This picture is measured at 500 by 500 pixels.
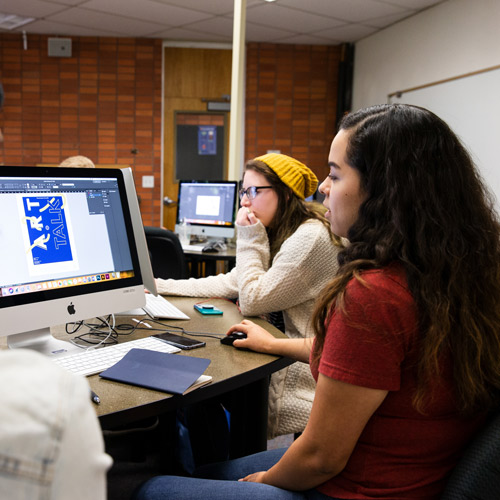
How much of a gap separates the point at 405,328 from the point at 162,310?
969 mm

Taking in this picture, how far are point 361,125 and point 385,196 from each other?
15 centimetres

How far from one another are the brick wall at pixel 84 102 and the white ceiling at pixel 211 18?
20 cm

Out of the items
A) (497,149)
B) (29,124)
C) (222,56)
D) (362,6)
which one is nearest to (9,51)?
(29,124)

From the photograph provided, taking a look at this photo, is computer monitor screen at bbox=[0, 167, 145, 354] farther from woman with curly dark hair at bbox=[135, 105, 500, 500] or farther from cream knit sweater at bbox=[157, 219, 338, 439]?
Answer: woman with curly dark hair at bbox=[135, 105, 500, 500]

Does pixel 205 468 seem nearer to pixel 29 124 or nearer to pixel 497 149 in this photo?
pixel 497 149

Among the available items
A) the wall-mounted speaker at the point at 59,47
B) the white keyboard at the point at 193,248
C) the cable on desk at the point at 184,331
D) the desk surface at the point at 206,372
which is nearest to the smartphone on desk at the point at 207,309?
the desk surface at the point at 206,372

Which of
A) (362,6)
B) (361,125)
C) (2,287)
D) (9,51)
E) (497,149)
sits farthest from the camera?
(9,51)

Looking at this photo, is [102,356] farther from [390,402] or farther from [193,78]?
[193,78]

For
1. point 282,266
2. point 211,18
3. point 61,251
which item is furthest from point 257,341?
point 211,18

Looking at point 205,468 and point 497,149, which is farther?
point 497,149

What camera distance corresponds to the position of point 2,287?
1.17m

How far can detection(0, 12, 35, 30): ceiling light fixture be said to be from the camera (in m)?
5.09

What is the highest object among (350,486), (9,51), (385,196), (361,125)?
(9,51)

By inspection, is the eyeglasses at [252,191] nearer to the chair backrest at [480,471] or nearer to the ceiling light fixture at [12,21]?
the chair backrest at [480,471]
